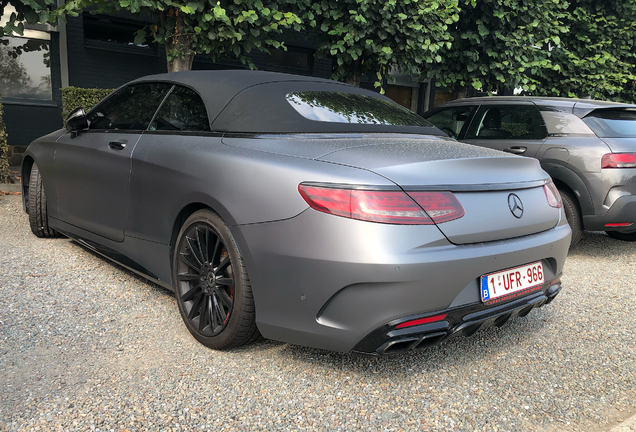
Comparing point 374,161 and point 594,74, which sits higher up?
point 594,74

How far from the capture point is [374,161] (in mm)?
2357

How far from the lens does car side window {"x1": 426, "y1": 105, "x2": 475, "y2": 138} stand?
6555 millimetres

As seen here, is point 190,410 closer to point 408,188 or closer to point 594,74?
point 408,188

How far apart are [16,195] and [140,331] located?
5.64 metres

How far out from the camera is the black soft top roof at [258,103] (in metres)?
2.84

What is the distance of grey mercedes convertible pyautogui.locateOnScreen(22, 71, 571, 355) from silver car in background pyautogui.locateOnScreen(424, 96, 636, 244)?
8.21 feet

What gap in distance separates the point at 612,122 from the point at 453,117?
1898mm

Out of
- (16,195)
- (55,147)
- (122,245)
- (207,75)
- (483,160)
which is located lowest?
(16,195)

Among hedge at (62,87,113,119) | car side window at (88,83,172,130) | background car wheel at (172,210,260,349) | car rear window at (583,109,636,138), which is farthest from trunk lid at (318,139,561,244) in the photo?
hedge at (62,87,113,119)

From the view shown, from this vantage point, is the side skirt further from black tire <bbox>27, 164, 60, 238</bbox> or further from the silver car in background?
the silver car in background

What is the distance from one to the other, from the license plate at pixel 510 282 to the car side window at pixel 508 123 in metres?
3.31

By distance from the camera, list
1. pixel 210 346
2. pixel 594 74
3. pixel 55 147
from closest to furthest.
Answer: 1. pixel 210 346
2. pixel 55 147
3. pixel 594 74

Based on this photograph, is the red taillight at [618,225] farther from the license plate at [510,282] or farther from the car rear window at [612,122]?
the license plate at [510,282]

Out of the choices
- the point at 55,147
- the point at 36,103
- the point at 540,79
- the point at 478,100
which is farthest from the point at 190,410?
the point at 540,79
